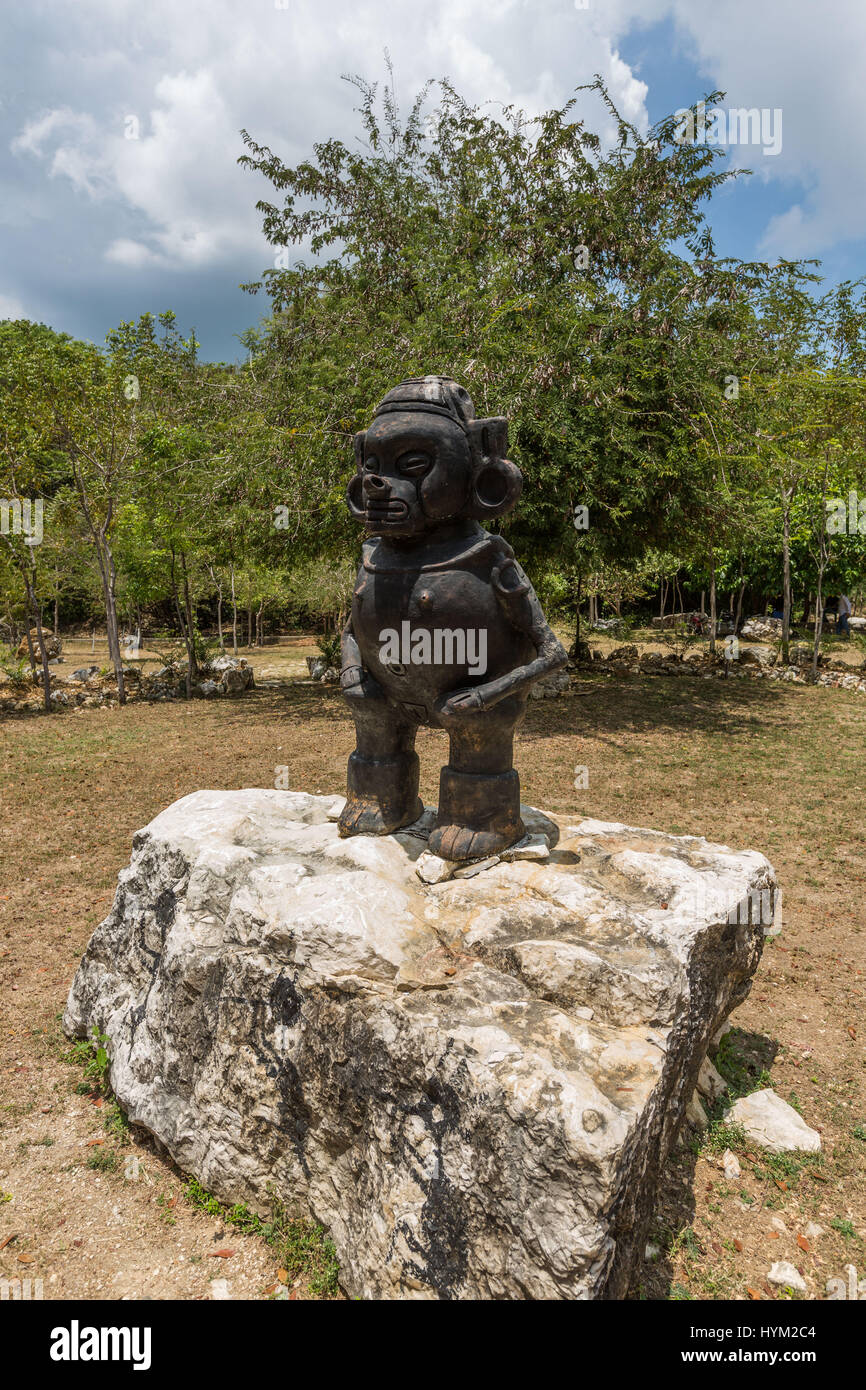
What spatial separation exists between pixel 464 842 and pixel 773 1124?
1.91 meters

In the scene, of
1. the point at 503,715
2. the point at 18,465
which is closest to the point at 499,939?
the point at 503,715

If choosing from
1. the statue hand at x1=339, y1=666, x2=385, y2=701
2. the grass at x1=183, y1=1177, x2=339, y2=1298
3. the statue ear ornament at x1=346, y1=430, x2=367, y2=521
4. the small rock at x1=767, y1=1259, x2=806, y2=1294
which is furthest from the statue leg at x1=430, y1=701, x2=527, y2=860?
the small rock at x1=767, y1=1259, x2=806, y2=1294

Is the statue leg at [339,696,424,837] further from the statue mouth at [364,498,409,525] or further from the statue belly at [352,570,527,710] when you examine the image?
the statue mouth at [364,498,409,525]

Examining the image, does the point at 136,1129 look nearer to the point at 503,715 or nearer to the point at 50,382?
the point at 503,715

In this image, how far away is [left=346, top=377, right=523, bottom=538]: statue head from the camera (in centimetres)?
324

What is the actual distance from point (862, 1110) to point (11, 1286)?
3703 mm

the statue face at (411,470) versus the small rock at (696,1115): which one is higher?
the statue face at (411,470)

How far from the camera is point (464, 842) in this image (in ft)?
11.7

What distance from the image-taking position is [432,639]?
3463mm

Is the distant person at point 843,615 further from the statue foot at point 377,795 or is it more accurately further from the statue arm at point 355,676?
the statue arm at point 355,676

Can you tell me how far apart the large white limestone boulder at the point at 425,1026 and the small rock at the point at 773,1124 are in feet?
1.54

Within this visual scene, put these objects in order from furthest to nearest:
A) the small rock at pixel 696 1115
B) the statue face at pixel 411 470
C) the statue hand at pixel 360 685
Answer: the statue hand at pixel 360 685, the small rock at pixel 696 1115, the statue face at pixel 411 470

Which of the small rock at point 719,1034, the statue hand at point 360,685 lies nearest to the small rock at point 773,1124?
the small rock at point 719,1034

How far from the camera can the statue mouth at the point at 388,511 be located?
10.7 ft
